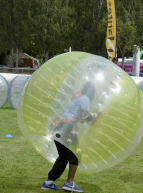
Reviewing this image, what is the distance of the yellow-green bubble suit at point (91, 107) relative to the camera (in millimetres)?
4637

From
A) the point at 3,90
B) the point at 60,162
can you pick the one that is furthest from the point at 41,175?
the point at 3,90

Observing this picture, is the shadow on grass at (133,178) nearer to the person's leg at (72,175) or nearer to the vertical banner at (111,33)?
the person's leg at (72,175)

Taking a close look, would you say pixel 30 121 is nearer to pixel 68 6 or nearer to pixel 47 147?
pixel 47 147

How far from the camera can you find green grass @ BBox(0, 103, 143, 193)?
206 inches

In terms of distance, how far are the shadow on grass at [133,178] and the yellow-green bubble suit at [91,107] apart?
91 centimetres

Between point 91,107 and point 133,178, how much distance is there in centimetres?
164

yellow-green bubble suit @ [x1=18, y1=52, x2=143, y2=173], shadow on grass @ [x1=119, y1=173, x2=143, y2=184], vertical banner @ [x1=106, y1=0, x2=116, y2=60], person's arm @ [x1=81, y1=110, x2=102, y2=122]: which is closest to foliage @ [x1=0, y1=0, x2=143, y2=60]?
vertical banner @ [x1=106, y1=0, x2=116, y2=60]

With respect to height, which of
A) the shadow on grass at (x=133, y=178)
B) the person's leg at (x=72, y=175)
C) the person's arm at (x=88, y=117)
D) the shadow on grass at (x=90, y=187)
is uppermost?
the person's arm at (x=88, y=117)

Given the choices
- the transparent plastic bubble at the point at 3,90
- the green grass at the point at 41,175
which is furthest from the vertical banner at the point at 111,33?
the green grass at the point at 41,175

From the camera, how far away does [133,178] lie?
577 cm

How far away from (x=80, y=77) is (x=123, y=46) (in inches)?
1285

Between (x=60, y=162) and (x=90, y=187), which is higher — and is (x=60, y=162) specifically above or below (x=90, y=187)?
above

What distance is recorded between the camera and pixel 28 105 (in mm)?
Answer: 4855

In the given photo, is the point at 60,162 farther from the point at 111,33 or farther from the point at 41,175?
the point at 111,33
